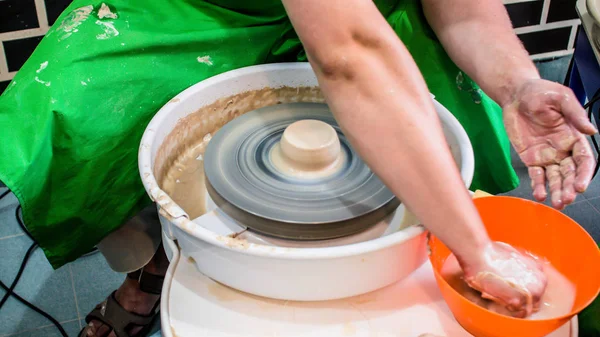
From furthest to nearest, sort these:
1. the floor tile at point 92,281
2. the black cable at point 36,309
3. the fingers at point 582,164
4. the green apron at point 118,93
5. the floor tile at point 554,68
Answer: the floor tile at point 554,68
the floor tile at point 92,281
the black cable at point 36,309
the green apron at point 118,93
the fingers at point 582,164

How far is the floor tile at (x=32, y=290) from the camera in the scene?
1.67 m

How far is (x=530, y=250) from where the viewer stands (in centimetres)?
114

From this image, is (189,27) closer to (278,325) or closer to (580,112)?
(278,325)

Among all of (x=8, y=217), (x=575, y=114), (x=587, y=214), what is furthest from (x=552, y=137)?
(x=8, y=217)

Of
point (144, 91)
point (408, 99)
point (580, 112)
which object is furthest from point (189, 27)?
point (580, 112)

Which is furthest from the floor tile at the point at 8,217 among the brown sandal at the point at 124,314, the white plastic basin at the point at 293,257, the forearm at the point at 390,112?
the forearm at the point at 390,112

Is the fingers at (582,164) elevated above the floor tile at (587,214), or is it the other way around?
the fingers at (582,164)

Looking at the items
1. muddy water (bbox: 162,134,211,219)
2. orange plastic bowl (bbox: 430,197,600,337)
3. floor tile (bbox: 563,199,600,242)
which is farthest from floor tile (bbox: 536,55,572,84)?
muddy water (bbox: 162,134,211,219)

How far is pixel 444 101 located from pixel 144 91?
696 mm

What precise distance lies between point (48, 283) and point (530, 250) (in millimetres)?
1408

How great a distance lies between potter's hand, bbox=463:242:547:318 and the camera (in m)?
0.95

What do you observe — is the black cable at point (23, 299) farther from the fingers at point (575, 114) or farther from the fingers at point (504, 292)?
the fingers at point (575, 114)

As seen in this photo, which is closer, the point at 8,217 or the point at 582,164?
the point at 582,164

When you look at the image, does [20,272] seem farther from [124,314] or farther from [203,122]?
[203,122]
